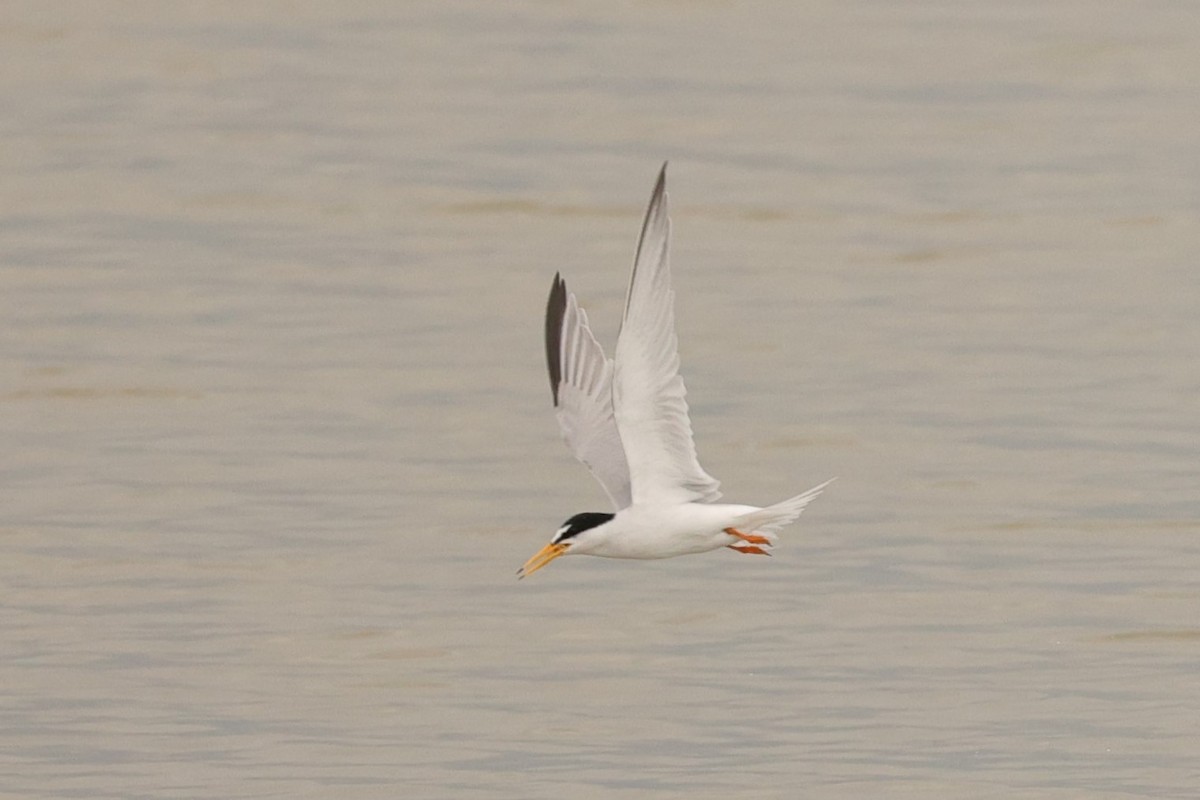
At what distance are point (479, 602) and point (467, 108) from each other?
31.1 ft

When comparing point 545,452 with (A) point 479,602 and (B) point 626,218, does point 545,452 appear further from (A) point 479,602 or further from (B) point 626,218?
(B) point 626,218

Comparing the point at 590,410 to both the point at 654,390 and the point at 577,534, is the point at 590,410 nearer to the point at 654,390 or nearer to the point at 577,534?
the point at 577,534

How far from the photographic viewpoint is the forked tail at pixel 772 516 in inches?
397

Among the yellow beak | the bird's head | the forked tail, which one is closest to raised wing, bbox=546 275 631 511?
the bird's head

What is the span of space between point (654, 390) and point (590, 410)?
66 centimetres

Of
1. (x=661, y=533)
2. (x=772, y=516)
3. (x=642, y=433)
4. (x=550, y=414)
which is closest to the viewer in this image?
(x=772, y=516)

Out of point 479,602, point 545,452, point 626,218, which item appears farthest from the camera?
point 626,218

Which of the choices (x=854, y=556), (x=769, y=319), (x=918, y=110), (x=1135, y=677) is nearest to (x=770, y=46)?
(x=918, y=110)

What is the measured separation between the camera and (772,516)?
10.3 m

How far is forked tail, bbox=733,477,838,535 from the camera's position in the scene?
10094 millimetres

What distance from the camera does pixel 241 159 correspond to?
21.2 m

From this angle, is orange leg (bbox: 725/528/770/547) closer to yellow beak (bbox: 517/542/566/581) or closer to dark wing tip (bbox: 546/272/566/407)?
yellow beak (bbox: 517/542/566/581)

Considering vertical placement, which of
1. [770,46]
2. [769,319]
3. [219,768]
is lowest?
[219,768]

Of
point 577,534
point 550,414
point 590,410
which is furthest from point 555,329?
point 550,414
